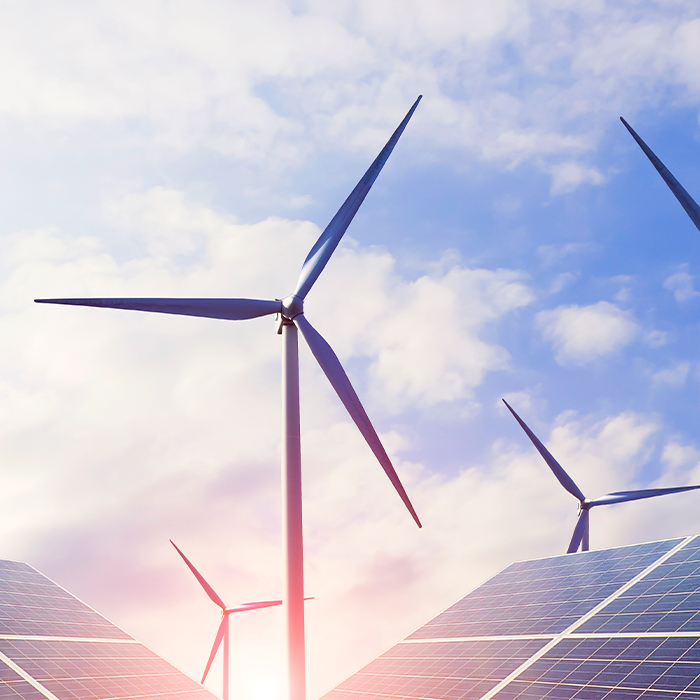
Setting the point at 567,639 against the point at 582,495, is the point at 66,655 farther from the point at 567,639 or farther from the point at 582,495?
the point at 582,495

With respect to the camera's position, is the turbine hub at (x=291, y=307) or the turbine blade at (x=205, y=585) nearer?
the turbine hub at (x=291, y=307)

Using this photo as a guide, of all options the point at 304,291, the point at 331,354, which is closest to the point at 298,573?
the point at 331,354

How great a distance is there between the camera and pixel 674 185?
1268 inches

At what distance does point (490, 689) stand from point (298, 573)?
372 inches

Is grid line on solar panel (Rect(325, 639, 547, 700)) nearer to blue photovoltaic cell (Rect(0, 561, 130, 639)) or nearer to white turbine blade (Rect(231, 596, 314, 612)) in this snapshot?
blue photovoltaic cell (Rect(0, 561, 130, 639))

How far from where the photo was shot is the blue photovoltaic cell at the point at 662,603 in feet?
95.5

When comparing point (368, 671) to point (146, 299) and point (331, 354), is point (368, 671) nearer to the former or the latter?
point (331, 354)

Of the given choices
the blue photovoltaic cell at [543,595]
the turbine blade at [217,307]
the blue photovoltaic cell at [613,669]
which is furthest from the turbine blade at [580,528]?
the turbine blade at [217,307]

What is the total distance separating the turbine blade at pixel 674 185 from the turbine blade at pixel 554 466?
31.8 m

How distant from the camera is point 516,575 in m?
45.5

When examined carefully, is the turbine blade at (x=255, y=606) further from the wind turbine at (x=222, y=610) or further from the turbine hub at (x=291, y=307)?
the turbine hub at (x=291, y=307)

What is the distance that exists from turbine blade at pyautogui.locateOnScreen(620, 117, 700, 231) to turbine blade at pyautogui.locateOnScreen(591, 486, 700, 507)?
3660 cm

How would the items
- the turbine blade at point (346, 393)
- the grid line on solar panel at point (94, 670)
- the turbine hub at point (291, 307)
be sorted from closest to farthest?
the grid line on solar panel at point (94, 670), the turbine blade at point (346, 393), the turbine hub at point (291, 307)

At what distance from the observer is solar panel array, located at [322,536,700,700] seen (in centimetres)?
2655
